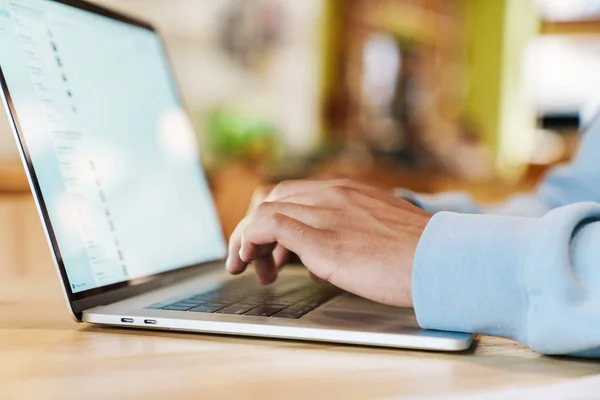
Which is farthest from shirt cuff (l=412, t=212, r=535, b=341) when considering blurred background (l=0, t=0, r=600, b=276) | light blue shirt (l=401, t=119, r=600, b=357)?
blurred background (l=0, t=0, r=600, b=276)

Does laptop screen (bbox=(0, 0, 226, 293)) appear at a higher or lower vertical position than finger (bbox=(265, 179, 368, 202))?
higher

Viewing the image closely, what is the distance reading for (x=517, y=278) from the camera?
0.45m

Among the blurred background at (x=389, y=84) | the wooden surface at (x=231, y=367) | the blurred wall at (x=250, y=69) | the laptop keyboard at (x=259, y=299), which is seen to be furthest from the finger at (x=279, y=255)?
the blurred wall at (x=250, y=69)

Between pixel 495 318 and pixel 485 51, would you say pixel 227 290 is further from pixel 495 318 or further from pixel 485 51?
pixel 485 51

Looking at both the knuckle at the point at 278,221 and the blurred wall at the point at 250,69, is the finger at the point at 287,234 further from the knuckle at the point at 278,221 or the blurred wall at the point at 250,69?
the blurred wall at the point at 250,69

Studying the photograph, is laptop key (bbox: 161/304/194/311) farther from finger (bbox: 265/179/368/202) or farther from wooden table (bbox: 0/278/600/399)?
finger (bbox: 265/179/368/202)

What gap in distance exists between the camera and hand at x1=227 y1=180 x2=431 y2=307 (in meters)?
0.49

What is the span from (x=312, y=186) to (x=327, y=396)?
11.9 inches

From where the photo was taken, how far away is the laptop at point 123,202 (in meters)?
0.51

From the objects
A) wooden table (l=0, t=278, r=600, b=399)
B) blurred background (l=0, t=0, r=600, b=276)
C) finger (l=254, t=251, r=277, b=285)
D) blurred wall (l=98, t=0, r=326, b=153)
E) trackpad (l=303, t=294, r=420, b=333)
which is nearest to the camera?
wooden table (l=0, t=278, r=600, b=399)

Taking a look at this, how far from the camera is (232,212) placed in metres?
1.68

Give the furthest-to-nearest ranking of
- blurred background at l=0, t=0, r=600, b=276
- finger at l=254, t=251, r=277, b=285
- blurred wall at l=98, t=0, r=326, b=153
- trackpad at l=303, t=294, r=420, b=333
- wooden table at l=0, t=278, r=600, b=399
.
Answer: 1. blurred wall at l=98, t=0, r=326, b=153
2. blurred background at l=0, t=0, r=600, b=276
3. finger at l=254, t=251, r=277, b=285
4. trackpad at l=303, t=294, r=420, b=333
5. wooden table at l=0, t=278, r=600, b=399

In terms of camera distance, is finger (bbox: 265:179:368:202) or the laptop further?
finger (bbox: 265:179:368:202)

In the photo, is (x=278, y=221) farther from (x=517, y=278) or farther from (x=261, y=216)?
(x=517, y=278)
